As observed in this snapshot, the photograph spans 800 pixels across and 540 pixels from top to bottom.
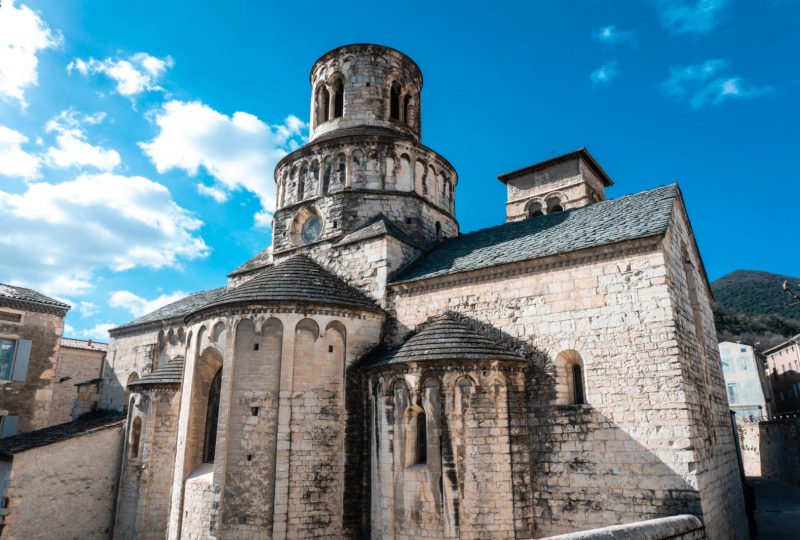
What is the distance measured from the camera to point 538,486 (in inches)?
393

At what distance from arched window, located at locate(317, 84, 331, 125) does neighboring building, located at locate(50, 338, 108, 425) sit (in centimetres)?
1441

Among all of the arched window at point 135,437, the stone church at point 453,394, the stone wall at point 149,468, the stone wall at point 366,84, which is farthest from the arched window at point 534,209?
the arched window at point 135,437

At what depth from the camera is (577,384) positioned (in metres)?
10.6

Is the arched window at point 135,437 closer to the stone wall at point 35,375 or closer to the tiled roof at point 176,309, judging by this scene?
the tiled roof at point 176,309

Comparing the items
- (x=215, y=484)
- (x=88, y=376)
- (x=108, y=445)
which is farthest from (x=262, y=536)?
(x=88, y=376)

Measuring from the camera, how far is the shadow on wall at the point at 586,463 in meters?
8.98

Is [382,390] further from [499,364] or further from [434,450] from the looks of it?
[499,364]

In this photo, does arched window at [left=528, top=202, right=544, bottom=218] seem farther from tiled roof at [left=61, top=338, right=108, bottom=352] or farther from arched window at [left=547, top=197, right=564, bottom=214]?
tiled roof at [left=61, top=338, right=108, bottom=352]

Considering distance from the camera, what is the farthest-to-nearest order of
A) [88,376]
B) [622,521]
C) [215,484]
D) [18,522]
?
[88,376] → [18,522] → [215,484] → [622,521]

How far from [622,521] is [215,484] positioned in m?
7.88

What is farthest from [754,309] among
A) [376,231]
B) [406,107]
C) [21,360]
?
[21,360]

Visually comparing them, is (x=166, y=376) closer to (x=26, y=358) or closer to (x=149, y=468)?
(x=149, y=468)

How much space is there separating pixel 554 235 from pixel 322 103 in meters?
10.3

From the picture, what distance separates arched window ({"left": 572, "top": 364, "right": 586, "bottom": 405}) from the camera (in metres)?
10.5
